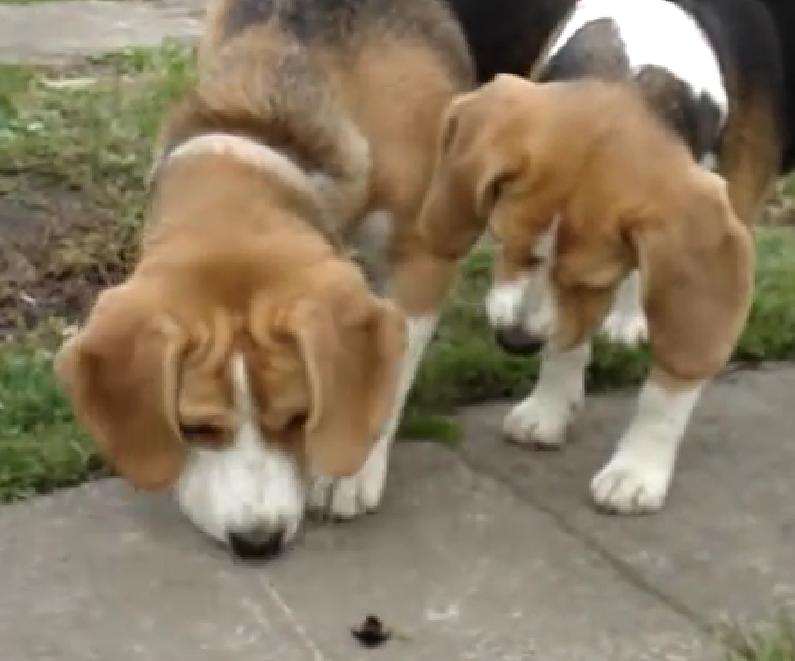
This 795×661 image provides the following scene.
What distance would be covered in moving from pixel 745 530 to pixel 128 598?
4.59 ft

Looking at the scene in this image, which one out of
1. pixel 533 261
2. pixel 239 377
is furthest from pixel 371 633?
pixel 533 261

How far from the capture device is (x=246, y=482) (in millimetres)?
4055

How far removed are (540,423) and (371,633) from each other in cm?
111

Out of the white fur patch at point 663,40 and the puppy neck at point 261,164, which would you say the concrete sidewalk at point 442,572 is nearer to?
the puppy neck at point 261,164

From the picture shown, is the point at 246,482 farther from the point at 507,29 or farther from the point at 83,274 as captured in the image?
the point at 83,274

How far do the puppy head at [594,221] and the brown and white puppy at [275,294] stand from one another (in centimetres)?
31

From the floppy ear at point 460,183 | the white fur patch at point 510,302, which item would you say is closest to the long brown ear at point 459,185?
the floppy ear at point 460,183

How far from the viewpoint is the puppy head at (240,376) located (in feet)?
12.9

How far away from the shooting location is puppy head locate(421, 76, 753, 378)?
415cm

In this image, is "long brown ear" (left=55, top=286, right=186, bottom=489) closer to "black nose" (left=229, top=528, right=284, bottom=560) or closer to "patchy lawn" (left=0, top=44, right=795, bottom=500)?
"black nose" (left=229, top=528, right=284, bottom=560)

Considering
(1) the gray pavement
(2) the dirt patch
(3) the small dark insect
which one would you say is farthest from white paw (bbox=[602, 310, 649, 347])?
(1) the gray pavement

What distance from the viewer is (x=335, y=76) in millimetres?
4762

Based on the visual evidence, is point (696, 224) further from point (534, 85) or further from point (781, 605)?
point (781, 605)

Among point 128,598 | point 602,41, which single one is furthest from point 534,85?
point 128,598
